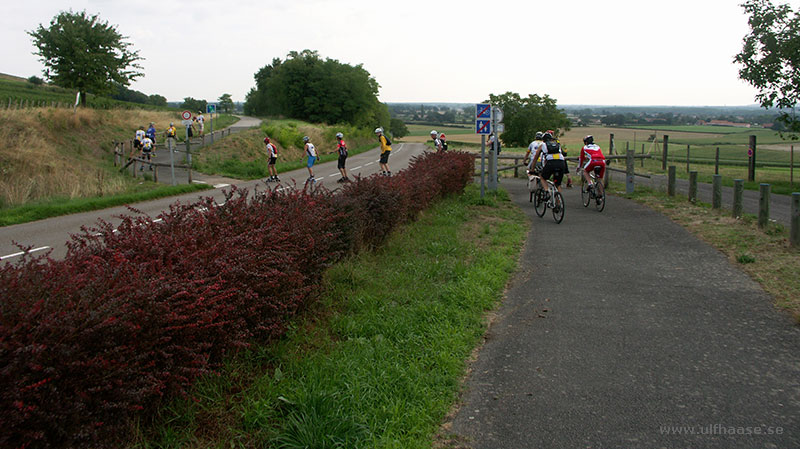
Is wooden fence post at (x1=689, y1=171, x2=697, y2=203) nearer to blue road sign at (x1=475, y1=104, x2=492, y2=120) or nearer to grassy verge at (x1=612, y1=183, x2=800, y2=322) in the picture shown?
grassy verge at (x1=612, y1=183, x2=800, y2=322)

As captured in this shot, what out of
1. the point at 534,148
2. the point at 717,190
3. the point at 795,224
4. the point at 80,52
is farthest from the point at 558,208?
the point at 80,52

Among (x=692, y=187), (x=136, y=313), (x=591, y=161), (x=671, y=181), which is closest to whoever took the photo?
(x=136, y=313)

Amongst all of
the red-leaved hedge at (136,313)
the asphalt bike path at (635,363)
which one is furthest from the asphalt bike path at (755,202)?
the red-leaved hedge at (136,313)

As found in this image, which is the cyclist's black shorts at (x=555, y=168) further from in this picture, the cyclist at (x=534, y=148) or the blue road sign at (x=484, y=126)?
the blue road sign at (x=484, y=126)

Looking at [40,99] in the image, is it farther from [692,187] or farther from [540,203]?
[692,187]

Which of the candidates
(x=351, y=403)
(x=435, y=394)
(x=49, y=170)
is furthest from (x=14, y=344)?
(x=49, y=170)

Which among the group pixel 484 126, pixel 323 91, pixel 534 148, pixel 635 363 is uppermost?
pixel 323 91

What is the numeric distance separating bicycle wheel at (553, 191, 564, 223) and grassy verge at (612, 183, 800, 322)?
93.7 inches

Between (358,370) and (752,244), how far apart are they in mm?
7980

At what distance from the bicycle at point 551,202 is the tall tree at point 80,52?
35.5 metres

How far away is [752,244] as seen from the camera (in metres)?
9.98

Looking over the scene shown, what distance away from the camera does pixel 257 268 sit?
4832 millimetres

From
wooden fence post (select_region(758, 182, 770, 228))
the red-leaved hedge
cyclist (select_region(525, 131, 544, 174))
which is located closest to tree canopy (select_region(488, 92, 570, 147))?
cyclist (select_region(525, 131, 544, 174))

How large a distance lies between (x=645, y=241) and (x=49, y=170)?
69.7 feet
